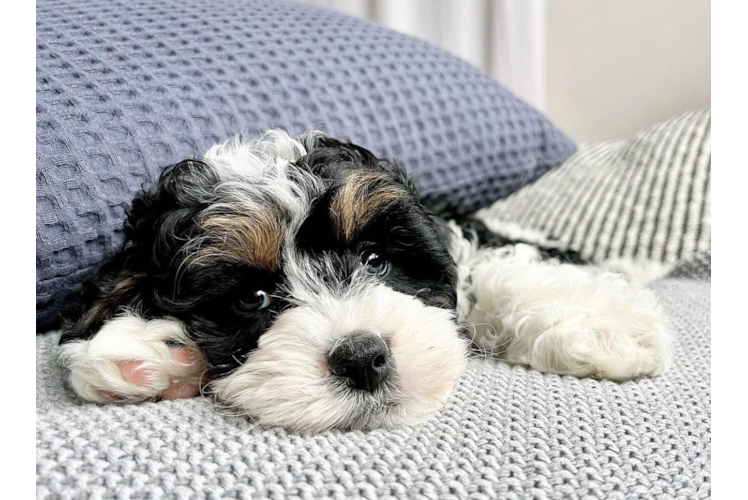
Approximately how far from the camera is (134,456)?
997 mm

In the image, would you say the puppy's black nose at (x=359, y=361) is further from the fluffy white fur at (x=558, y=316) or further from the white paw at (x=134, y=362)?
the fluffy white fur at (x=558, y=316)

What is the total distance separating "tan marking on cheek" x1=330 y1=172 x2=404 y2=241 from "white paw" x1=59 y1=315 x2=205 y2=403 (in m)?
0.41

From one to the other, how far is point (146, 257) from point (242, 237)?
276 millimetres

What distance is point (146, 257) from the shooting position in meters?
1.52

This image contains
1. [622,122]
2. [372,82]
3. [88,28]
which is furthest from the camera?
[622,122]

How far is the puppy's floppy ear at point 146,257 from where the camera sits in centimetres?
145

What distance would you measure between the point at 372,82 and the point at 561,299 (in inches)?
37.7

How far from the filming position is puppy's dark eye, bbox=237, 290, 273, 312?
1.45 meters

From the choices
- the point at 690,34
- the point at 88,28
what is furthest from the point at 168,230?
the point at 690,34

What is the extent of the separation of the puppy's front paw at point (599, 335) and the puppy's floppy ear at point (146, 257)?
A: 0.86 m

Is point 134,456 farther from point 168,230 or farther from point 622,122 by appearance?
point 622,122

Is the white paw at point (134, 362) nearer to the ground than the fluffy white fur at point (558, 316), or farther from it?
farther from it

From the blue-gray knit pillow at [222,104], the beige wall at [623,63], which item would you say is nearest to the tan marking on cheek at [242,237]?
the blue-gray knit pillow at [222,104]
